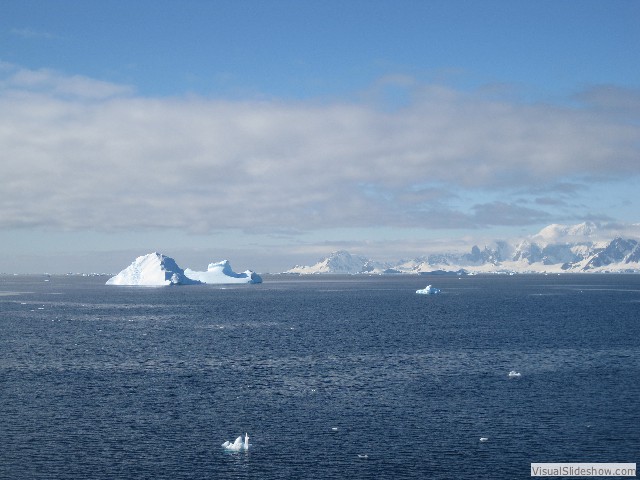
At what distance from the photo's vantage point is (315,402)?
178 feet

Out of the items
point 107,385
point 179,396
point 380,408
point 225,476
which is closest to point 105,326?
point 107,385

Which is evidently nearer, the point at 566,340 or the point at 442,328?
the point at 566,340

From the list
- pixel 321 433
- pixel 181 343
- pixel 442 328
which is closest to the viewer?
pixel 321 433

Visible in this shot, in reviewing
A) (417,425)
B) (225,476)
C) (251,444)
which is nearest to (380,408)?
(417,425)

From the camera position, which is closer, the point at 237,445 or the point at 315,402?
the point at 237,445

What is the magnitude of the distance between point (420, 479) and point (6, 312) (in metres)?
143

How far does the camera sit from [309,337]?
98.6 meters

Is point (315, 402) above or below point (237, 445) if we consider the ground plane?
above

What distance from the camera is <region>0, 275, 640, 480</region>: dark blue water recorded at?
1570 inches

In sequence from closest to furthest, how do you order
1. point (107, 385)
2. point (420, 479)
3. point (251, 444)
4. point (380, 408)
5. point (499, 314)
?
point (420, 479), point (251, 444), point (380, 408), point (107, 385), point (499, 314)

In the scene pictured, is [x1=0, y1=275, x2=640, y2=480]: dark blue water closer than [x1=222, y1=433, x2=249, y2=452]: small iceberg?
Yes

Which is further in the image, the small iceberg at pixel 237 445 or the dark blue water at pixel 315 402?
the small iceberg at pixel 237 445

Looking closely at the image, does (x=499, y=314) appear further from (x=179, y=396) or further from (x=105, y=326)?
(x=179, y=396)

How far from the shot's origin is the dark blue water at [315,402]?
3988 centimetres
